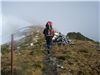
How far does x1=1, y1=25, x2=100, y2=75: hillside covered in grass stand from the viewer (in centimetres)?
1374

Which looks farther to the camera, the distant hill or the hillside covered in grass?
the distant hill

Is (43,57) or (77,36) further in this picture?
(77,36)

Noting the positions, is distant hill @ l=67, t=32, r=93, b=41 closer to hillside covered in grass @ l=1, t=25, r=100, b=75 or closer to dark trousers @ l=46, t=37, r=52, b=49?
hillside covered in grass @ l=1, t=25, r=100, b=75

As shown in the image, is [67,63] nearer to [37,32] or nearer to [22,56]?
[22,56]

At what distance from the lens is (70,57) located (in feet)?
50.3

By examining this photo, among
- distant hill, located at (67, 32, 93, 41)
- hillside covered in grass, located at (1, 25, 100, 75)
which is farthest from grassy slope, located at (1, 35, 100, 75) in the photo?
distant hill, located at (67, 32, 93, 41)

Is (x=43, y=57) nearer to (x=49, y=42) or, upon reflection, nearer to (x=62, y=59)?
(x=49, y=42)

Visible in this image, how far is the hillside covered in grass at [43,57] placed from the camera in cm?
1374

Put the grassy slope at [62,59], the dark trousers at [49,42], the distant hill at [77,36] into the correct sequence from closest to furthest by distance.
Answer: the grassy slope at [62,59] → the dark trousers at [49,42] → the distant hill at [77,36]

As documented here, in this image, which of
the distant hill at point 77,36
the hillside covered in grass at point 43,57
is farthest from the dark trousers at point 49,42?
the distant hill at point 77,36

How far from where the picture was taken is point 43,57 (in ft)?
47.4

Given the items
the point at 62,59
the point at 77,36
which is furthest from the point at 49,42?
the point at 77,36

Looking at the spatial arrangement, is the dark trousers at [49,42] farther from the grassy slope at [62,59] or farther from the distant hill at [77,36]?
the distant hill at [77,36]

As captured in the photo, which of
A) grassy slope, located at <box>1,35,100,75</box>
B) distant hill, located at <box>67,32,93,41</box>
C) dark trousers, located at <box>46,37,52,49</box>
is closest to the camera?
grassy slope, located at <box>1,35,100,75</box>
